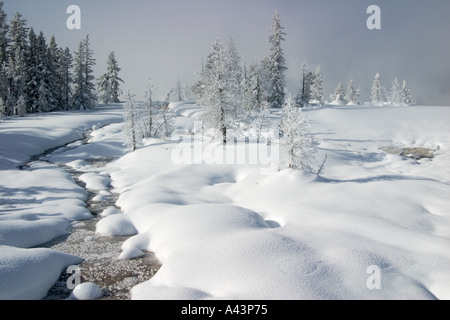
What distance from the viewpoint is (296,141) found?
1806cm

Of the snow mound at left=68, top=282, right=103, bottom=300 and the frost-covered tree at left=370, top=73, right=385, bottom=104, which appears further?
the frost-covered tree at left=370, top=73, right=385, bottom=104

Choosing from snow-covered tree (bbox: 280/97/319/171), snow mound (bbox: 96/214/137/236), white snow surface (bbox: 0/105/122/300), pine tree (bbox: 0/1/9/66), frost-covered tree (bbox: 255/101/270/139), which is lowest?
snow mound (bbox: 96/214/137/236)

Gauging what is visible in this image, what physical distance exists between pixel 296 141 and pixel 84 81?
54.9 metres

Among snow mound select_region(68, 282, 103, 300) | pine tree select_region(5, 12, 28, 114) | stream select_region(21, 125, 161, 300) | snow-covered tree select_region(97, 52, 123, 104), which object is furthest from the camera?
snow-covered tree select_region(97, 52, 123, 104)

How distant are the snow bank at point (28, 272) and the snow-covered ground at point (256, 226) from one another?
0.04 meters

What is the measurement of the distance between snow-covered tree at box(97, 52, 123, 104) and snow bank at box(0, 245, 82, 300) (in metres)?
67.5

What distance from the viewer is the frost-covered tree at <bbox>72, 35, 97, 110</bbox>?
59.7 meters

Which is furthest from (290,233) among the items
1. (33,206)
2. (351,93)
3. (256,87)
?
(351,93)

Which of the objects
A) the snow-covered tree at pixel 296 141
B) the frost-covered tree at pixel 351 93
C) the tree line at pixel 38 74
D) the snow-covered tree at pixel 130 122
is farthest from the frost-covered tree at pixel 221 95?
the frost-covered tree at pixel 351 93

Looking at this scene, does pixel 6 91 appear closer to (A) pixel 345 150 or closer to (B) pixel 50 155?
(B) pixel 50 155

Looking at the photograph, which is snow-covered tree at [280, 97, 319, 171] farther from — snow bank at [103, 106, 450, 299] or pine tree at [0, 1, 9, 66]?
pine tree at [0, 1, 9, 66]

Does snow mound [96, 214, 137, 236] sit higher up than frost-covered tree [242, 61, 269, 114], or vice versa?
frost-covered tree [242, 61, 269, 114]

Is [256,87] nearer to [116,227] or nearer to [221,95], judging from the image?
[221,95]

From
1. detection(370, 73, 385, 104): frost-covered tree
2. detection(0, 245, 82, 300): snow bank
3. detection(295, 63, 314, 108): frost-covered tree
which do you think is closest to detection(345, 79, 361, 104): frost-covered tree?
detection(370, 73, 385, 104): frost-covered tree
